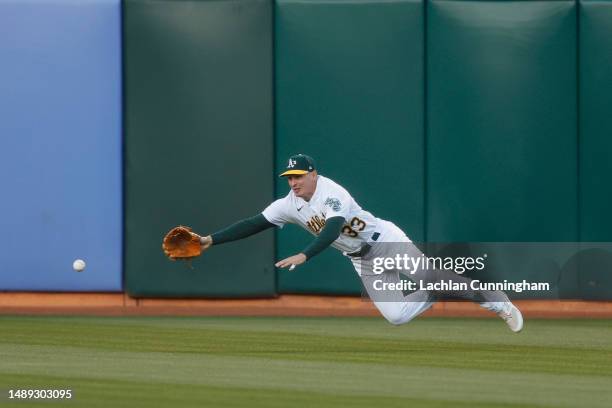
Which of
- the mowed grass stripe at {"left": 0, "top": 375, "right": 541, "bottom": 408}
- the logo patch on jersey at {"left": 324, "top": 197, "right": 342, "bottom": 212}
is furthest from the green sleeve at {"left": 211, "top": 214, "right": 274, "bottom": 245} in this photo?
the mowed grass stripe at {"left": 0, "top": 375, "right": 541, "bottom": 408}

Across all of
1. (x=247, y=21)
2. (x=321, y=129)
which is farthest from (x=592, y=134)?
(x=247, y=21)

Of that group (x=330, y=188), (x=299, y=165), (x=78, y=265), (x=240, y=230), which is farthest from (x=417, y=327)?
(x=78, y=265)

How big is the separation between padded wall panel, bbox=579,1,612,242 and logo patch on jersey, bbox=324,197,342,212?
4.70m

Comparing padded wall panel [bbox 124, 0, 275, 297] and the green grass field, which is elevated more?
padded wall panel [bbox 124, 0, 275, 297]

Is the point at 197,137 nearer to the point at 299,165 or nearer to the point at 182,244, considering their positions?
the point at 182,244

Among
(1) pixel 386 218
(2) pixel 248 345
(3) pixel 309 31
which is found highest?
(3) pixel 309 31

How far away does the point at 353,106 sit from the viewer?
46.7 feet

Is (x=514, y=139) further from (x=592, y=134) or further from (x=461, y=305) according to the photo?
(x=461, y=305)

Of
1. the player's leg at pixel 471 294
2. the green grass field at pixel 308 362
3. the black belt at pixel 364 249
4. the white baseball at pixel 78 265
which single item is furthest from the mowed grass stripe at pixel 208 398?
the white baseball at pixel 78 265

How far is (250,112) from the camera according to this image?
14.3 metres

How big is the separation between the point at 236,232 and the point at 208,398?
9.44 ft

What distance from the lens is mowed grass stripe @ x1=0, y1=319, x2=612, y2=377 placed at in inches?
376

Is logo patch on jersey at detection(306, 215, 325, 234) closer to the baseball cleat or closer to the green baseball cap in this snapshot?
the green baseball cap

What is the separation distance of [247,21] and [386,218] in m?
2.43
